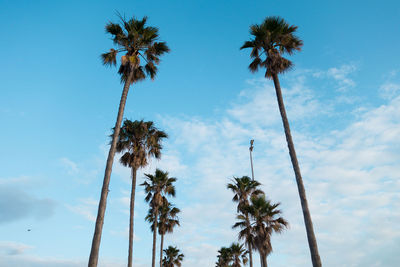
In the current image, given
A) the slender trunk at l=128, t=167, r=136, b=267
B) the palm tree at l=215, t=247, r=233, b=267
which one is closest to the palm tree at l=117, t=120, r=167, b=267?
the slender trunk at l=128, t=167, r=136, b=267

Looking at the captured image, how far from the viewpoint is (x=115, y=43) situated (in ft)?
63.0

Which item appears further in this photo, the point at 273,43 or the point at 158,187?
the point at 158,187

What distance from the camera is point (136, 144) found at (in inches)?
1137

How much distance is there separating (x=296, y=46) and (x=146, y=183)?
24.7 meters

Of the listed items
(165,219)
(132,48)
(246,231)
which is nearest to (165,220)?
(165,219)

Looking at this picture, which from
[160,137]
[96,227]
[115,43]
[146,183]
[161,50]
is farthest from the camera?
[146,183]

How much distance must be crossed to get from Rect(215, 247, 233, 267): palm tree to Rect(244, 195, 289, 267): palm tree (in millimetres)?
26443

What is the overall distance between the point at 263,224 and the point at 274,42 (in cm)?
1710

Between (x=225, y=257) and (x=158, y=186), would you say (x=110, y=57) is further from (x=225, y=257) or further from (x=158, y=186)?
(x=225, y=257)

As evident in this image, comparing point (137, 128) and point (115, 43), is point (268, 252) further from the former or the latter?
point (115, 43)

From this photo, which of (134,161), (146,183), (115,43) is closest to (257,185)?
(146,183)

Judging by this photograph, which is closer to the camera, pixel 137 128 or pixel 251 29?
pixel 251 29

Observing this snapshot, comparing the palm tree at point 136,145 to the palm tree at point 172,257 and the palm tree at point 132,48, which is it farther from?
the palm tree at point 172,257

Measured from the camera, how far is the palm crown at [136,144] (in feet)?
92.8
